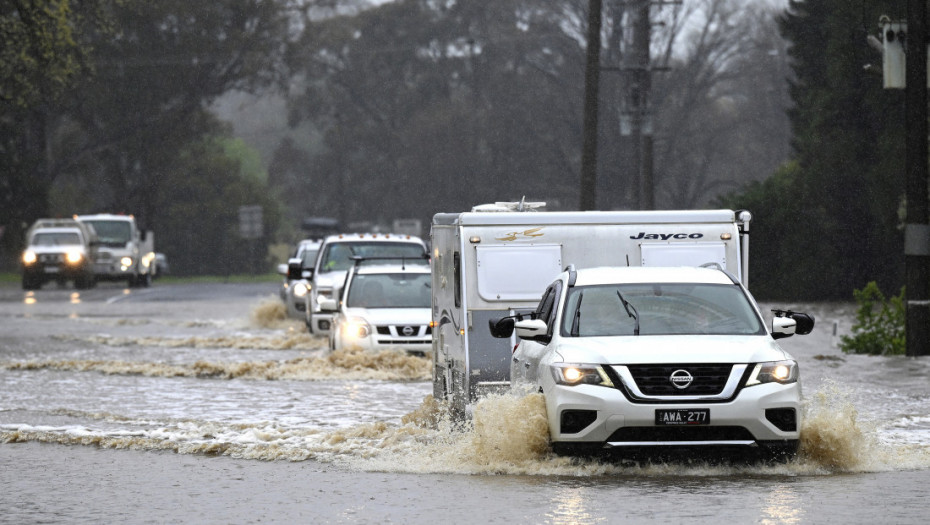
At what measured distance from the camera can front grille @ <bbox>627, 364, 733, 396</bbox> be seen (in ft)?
36.0


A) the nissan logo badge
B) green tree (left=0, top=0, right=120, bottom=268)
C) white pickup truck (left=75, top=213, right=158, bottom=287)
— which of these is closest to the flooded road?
the nissan logo badge

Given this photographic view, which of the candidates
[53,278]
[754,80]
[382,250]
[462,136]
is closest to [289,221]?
[462,136]

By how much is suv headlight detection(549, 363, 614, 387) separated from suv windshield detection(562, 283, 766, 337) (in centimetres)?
72

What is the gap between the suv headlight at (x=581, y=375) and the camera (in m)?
11.0

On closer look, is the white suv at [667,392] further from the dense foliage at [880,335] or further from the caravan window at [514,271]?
the dense foliage at [880,335]

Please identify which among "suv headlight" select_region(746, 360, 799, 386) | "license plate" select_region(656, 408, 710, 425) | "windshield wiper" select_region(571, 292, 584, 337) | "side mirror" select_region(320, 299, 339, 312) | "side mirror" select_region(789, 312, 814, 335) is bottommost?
"side mirror" select_region(320, 299, 339, 312)

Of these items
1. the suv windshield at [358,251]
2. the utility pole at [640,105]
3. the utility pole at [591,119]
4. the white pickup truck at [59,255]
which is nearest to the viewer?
the suv windshield at [358,251]

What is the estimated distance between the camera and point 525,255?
14.6m

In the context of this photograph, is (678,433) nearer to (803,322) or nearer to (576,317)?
(576,317)

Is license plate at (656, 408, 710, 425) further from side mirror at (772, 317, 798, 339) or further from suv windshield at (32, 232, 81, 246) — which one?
suv windshield at (32, 232, 81, 246)

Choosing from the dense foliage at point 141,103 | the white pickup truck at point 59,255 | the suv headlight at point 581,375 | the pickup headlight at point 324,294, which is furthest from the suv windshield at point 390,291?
the dense foliage at point 141,103

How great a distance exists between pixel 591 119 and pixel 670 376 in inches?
859

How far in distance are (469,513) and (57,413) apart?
7.89 m

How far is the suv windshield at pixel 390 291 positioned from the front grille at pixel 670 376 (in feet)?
38.1
